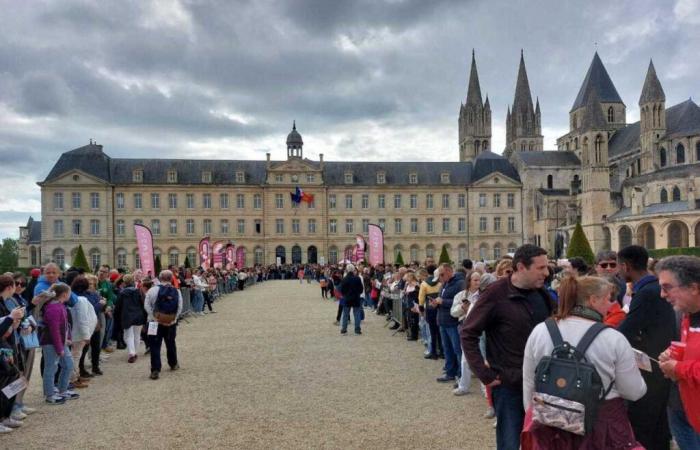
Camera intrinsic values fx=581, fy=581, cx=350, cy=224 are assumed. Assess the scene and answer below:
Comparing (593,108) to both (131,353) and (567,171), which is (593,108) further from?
(131,353)

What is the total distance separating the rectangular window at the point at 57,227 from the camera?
54.1 meters

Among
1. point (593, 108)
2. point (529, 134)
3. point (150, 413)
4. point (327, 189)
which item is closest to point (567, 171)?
point (593, 108)

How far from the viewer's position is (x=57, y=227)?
54188 millimetres

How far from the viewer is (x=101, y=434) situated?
19.4ft

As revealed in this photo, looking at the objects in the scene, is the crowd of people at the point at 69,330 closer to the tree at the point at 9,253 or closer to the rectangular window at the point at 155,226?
the rectangular window at the point at 155,226

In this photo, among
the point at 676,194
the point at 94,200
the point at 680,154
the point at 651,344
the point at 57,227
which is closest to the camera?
the point at 651,344

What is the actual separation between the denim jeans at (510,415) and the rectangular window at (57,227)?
57.5 meters

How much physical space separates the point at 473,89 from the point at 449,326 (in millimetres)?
68389

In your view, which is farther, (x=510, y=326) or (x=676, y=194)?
(x=676, y=194)

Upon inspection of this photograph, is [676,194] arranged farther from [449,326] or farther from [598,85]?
[449,326]

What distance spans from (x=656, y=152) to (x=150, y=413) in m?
58.4

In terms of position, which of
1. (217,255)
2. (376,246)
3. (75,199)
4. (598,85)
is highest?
(598,85)

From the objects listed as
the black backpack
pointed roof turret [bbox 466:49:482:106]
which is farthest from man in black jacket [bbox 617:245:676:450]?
pointed roof turret [bbox 466:49:482:106]

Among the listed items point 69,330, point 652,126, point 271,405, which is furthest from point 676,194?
point 69,330
